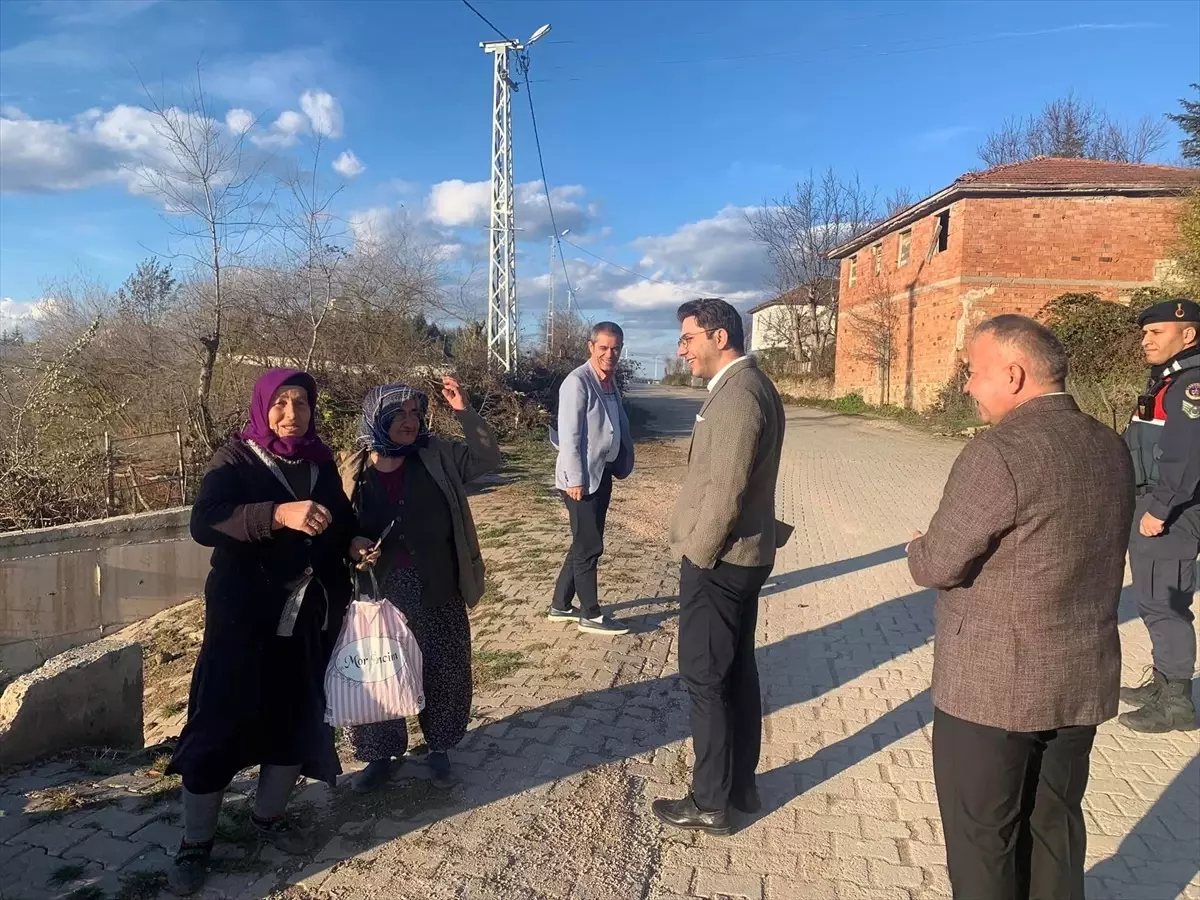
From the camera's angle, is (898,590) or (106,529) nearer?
(898,590)

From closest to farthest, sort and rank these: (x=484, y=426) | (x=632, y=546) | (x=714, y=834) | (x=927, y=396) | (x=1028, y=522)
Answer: (x=1028, y=522) → (x=714, y=834) → (x=484, y=426) → (x=632, y=546) → (x=927, y=396)

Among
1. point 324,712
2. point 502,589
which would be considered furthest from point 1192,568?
point 502,589

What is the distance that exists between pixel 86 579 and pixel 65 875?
256 inches

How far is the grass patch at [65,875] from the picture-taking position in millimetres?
2736

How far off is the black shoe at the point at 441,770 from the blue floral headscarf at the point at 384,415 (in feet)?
4.41

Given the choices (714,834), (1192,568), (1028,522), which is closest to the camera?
(1028,522)

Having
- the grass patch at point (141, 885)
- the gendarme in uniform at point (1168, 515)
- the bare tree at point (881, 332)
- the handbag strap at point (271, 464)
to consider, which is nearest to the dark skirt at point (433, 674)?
the handbag strap at point (271, 464)

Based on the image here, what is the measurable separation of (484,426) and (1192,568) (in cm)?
358

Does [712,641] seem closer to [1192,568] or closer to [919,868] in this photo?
[919,868]

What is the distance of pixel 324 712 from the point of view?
2.98 metres

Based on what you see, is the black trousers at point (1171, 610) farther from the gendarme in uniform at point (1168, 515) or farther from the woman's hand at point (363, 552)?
the woman's hand at point (363, 552)

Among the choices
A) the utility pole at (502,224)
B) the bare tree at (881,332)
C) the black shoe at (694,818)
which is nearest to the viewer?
the black shoe at (694,818)

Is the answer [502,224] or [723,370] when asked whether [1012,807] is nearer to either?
[723,370]

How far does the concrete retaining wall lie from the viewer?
7.93 meters
